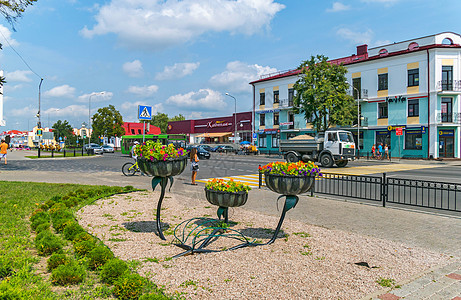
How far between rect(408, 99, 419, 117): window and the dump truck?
1586 centimetres

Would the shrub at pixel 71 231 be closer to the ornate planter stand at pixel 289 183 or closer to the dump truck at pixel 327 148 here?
the ornate planter stand at pixel 289 183

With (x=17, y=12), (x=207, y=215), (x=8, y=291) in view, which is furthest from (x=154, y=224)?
(x=17, y=12)

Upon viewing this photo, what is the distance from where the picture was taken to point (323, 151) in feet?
79.7

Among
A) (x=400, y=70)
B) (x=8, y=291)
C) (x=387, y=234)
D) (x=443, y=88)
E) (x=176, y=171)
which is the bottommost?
(x=387, y=234)

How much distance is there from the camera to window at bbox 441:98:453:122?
34406 mm

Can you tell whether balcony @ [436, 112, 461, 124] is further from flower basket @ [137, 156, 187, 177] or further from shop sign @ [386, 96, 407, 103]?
flower basket @ [137, 156, 187, 177]

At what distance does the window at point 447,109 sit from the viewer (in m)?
34.4

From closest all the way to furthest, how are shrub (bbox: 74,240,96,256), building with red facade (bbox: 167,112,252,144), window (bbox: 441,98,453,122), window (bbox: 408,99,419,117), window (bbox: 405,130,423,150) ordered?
shrub (bbox: 74,240,96,256) < window (bbox: 441,98,453,122) < window (bbox: 405,130,423,150) < window (bbox: 408,99,419,117) < building with red facade (bbox: 167,112,252,144)

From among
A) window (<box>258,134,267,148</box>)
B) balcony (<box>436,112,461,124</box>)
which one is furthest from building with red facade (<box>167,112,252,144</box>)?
balcony (<box>436,112,461,124</box>)

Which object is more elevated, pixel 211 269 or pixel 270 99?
pixel 270 99

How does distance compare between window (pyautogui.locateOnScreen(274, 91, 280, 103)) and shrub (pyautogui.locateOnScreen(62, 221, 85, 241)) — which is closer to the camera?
shrub (pyautogui.locateOnScreen(62, 221, 85, 241))

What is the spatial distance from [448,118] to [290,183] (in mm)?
36379

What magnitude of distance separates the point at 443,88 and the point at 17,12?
37.7 meters

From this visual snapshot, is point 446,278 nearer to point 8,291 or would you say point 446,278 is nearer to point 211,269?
point 211,269
